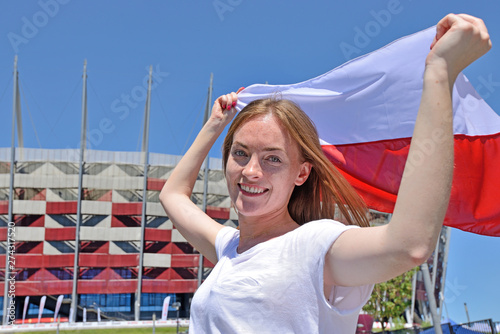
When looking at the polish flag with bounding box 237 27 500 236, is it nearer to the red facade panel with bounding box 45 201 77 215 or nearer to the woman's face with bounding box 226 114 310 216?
the woman's face with bounding box 226 114 310 216

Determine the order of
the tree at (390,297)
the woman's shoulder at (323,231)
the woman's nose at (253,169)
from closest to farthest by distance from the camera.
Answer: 1. the woman's shoulder at (323,231)
2. the woman's nose at (253,169)
3. the tree at (390,297)

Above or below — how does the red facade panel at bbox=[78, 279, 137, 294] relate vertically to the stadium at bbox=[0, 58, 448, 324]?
below

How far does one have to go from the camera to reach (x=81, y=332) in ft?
131

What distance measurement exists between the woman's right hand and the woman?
18.4 inches

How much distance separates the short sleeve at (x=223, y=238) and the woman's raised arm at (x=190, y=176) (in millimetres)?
211

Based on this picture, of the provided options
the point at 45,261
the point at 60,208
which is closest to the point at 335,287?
the point at 45,261

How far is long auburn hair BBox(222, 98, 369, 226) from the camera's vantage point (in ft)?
6.51

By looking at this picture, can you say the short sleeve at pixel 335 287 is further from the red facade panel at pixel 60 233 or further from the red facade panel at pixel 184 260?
the red facade panel at pixel 60 233

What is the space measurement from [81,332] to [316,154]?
4149 centimetres

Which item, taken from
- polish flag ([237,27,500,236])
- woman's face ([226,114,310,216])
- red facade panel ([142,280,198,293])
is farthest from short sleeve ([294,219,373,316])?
red facade panel ([142,280,198,293])

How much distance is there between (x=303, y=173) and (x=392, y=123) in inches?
99.1

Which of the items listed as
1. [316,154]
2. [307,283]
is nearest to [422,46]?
[316,154]

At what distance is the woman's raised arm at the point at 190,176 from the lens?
2572 mm

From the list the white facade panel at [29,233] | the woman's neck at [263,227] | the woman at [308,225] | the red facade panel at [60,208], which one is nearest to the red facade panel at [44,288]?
the white facade panel at [29,233]
